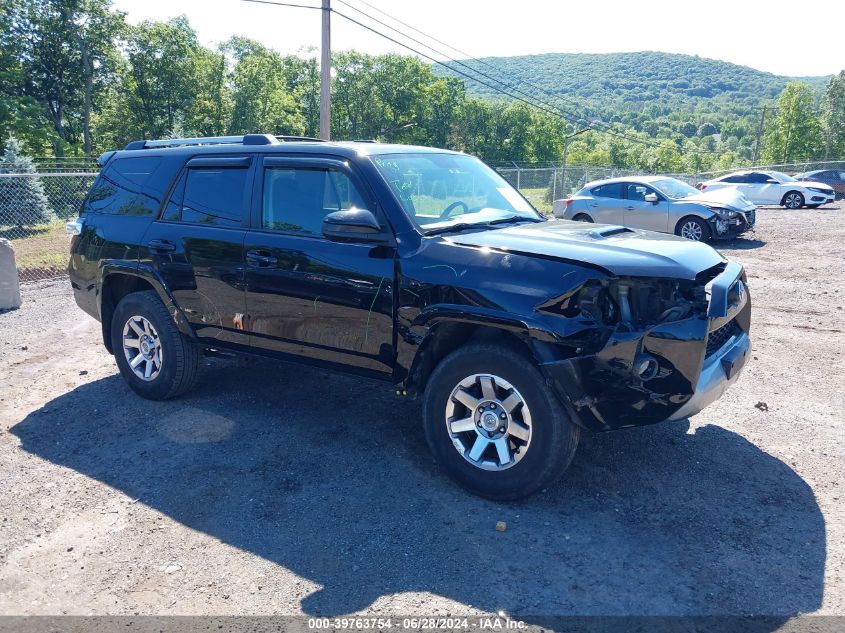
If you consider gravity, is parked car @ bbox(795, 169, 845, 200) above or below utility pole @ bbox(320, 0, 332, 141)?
below

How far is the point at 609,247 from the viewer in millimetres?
3877

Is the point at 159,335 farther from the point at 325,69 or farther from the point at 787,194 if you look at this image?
the point at 787,194

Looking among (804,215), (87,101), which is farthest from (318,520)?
(87,101)

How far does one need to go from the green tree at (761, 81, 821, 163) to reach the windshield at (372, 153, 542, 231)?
238ft

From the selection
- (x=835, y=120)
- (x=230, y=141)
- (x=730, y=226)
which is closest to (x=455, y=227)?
(x=230, y=141)

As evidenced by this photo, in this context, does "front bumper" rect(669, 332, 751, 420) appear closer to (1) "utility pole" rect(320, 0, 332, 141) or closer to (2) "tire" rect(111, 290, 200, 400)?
(2) "tire" rect(111, 290, 200, 400)

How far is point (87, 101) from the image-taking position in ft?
151

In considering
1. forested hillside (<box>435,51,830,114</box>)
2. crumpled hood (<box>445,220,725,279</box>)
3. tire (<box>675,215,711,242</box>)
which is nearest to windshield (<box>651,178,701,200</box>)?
tire (<box>675,215,711,242</box>)

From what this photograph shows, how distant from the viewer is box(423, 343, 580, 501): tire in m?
3.64

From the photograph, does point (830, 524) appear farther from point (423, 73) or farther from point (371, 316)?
point (423, 73)

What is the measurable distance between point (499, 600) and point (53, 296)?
29.7ft

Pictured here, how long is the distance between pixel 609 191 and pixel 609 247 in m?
12.2

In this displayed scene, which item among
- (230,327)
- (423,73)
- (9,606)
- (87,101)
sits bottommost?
(9,606)

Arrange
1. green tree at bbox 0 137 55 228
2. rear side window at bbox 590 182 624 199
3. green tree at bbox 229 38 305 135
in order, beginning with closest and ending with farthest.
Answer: rear side window at bbox 590 182 624 199 < green tree at bbox 0 137 55 228 < green tree at bbox 229 38 305 135
